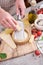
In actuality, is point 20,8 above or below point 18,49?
above

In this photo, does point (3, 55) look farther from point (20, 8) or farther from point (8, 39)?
point (20, 8)

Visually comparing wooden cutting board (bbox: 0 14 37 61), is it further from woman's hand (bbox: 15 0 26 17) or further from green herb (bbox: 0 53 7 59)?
woman's hand (bbox: 15 0 26 17)

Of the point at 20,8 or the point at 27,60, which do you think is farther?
the point at 20,8

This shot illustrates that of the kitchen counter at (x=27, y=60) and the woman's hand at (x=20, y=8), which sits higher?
the woman's hand at (x=20, y=8)

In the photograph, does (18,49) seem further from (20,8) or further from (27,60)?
(20,8)

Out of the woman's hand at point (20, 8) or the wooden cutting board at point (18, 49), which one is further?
the woman's hand at point (20, 8)

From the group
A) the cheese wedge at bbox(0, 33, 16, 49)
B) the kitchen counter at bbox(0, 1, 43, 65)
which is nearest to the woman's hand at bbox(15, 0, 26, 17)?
the cheese wedge at bbox(0, 33, 16, 49)

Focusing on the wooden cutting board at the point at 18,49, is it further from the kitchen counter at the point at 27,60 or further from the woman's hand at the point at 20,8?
the woman's hand at the point at 20,8

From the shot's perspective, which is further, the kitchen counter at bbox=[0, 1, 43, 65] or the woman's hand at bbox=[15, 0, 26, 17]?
the woman's hand at bbox=[15, 0, 26, 17]

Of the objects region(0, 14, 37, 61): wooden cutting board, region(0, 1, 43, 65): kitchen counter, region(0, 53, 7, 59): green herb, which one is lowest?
region(0, 1, 43, 65): kitchen counter

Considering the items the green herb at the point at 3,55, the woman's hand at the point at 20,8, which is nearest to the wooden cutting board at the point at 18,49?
the green herb at the point at 3,55

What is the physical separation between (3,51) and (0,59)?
0.17 ft

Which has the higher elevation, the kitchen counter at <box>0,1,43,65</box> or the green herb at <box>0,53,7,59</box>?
the green herb at <box>0,53,7,59</box>

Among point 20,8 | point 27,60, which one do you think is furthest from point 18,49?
point 20,8
